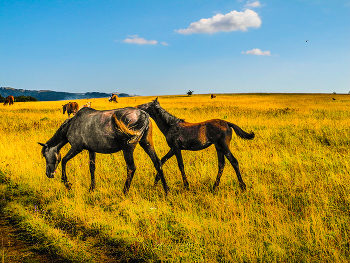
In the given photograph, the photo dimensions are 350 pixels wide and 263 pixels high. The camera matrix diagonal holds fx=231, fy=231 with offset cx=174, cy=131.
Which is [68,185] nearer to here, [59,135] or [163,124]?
[59,135]

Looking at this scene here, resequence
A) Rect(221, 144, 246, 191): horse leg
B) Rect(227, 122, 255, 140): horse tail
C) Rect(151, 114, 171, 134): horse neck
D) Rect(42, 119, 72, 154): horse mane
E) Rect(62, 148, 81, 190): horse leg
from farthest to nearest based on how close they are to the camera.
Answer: Rect(151, 114, 171, 134): horse neck
Rect(42, 119, 72, 154): horse mane
Rect(62, 148, 81, 190): horse leg
Rect(227, 122, 255, 140): horse tail
Rect(221, 144, 246, 191): horse leg

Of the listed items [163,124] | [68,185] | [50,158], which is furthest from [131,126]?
[50,158]

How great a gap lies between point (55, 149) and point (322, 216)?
6062mm

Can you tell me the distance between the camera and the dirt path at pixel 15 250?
3.24 m

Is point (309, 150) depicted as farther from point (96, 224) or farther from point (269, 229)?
point (96, 224)

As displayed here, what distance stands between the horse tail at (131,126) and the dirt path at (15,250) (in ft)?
8.53

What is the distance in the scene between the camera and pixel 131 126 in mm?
5301

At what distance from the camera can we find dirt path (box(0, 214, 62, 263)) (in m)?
3.24

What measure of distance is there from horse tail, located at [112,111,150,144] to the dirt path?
2601mm

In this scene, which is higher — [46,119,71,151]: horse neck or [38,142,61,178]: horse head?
[46,119,71,151]: horse neck

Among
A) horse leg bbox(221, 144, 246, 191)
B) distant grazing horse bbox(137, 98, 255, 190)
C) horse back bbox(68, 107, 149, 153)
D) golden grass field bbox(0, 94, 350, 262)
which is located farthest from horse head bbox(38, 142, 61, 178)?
horse leg bbox(221, 144, 246, 191)

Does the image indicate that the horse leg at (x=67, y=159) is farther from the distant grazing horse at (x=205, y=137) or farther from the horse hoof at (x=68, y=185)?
the distant grazing horse at (x=205, y=137)

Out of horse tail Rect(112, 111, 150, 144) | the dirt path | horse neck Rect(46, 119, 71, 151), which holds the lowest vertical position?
the dirt path

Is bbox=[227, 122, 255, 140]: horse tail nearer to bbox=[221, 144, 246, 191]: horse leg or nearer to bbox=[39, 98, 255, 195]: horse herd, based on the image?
bbox=[39, 98, 255, 195]: horse herd
